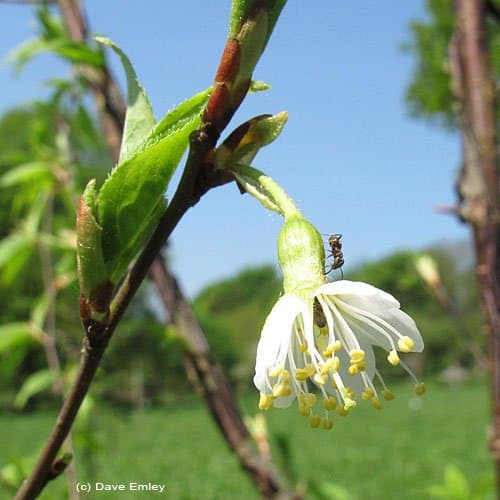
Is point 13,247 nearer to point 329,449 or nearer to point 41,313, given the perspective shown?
point 41,313

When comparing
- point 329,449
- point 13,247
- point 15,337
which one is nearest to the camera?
point 15,337

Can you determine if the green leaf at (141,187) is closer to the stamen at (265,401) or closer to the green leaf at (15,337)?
the stamen at (265,401)

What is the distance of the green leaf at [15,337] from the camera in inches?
42.6

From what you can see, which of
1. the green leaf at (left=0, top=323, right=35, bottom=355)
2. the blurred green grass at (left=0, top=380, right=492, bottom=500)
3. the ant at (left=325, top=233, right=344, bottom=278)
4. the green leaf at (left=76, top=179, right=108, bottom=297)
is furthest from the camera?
the blurred green grass at (left=0, top=380, right=492, bottom=500)

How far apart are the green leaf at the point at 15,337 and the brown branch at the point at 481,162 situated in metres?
0.71

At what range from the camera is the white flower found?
36cm

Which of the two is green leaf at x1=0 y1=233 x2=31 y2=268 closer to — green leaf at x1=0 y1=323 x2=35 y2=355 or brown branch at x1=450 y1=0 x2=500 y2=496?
green leaf at x1=0 y1=323 x2=35 y2=355

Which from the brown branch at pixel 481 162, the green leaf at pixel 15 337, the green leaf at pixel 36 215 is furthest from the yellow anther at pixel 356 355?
the green leaf at pixel 36 215

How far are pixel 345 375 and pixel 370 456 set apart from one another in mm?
10211

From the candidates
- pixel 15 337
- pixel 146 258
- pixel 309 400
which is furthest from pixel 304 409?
pixel 15 337

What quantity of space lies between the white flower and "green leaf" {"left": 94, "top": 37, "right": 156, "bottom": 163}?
0.39ft

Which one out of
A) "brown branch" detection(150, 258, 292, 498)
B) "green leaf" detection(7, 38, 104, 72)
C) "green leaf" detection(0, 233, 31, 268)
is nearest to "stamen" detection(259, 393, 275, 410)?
"brown branch" detection(150, 258, 292, 498)

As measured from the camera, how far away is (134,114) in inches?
14.3

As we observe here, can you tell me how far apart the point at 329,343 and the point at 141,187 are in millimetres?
154
